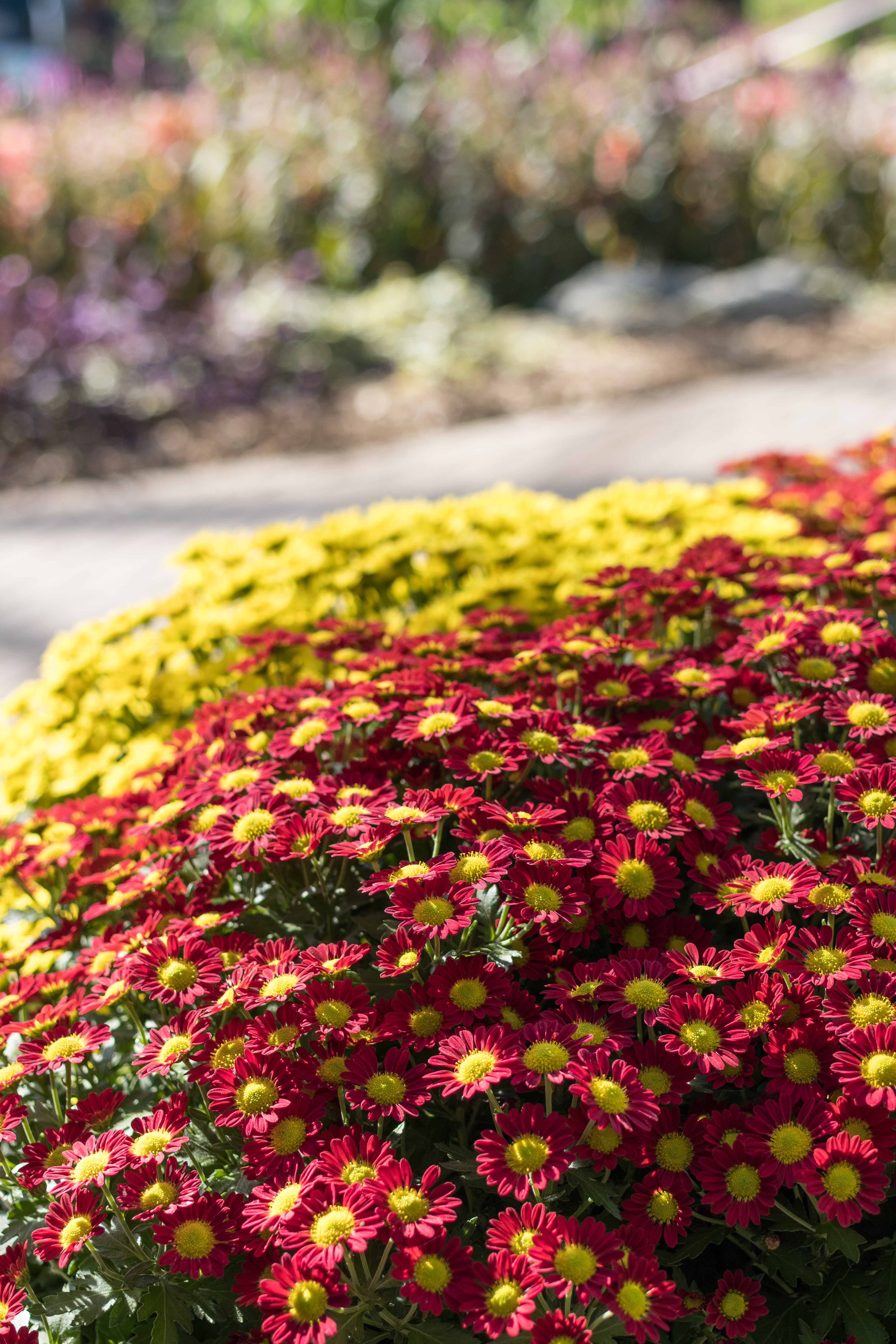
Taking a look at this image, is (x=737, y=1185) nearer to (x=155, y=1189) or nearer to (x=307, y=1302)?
(x=307, y=1302)

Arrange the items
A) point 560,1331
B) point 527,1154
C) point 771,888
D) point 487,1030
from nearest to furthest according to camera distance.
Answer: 1. point 560,1331
2. point 527,1154
3. point 487,1030
4. point 771,888

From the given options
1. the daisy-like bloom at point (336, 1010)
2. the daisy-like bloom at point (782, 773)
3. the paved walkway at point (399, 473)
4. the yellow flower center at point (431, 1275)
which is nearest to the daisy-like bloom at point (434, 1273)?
the yellow flower center at point (431, 1275)

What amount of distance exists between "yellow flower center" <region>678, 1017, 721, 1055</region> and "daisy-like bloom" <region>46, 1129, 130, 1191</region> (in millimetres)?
637

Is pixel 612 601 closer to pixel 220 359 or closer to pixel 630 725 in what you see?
pixel 630 725

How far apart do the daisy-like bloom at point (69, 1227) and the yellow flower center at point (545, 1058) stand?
49 centimetres

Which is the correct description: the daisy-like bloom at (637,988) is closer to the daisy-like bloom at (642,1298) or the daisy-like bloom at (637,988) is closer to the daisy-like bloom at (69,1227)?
the daisy-like bloom at (642,1298)

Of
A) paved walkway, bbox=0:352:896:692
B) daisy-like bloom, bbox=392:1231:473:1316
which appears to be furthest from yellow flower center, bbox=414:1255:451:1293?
paved walkway, bbox=0:352:896:692

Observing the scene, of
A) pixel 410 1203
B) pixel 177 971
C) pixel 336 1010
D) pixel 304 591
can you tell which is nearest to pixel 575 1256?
pixel 410 1203

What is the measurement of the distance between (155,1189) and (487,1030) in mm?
400

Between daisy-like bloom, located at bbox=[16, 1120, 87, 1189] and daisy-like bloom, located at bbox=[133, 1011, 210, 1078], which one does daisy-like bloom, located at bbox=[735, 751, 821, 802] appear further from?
daisy-like bloom, located at bbox=[16, 1120, 87, 1189]

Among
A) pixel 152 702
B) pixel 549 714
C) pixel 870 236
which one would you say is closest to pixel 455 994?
pixel 549 714

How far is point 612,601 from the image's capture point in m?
2.25

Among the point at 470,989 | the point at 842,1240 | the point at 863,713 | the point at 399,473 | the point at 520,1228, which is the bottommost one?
the point at 399,473

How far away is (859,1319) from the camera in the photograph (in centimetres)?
119
